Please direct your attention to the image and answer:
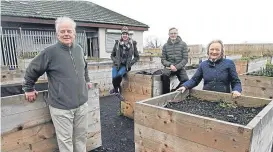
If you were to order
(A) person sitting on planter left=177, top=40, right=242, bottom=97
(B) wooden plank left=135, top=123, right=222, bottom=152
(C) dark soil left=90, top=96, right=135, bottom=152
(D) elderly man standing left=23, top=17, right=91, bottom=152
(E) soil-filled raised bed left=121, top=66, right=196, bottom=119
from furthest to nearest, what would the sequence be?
(E) soil-filled raised bed left=121, top=66, right=196, bottom=119 < (C) dark soil left=90, top=96, right=135, bottom=152 < (A) person sitting on planter left=177, top=40, right=242, bottom=97 < (D) elderly man standing left=23, top=17, right=91, bottom=152 < (B) wooden plank left=135, top=123, right=222, bottom=152

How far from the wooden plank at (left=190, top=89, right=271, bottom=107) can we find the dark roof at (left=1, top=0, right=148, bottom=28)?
9.72m

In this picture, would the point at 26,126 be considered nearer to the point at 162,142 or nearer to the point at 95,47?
the point at 162,142

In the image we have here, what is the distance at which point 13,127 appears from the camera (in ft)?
7.61

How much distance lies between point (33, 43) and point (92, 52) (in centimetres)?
394

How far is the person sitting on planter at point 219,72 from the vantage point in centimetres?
283

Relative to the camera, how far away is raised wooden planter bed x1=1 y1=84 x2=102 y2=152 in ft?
7.41

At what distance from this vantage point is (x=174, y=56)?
4.24 m

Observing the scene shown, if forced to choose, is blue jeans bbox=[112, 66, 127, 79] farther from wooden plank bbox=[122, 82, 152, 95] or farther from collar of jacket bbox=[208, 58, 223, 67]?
collar of jacket bbox=[208, 58, 223, 67]

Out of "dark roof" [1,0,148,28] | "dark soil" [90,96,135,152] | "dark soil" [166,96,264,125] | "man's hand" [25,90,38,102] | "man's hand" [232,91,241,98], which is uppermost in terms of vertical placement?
"dark roof" [1,0,148,28]

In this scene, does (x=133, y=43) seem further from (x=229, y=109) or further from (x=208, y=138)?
(x=208, y=138)

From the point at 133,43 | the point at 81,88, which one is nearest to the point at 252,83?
the point at 133,43

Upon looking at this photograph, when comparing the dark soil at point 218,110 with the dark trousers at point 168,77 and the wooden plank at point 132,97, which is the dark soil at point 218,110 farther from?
the wooden plank at point 132,97

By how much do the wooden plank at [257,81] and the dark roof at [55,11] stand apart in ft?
32.1

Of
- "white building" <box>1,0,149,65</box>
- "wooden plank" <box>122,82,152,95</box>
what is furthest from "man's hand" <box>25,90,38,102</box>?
"white building" <box>1,0,149,65</box>
